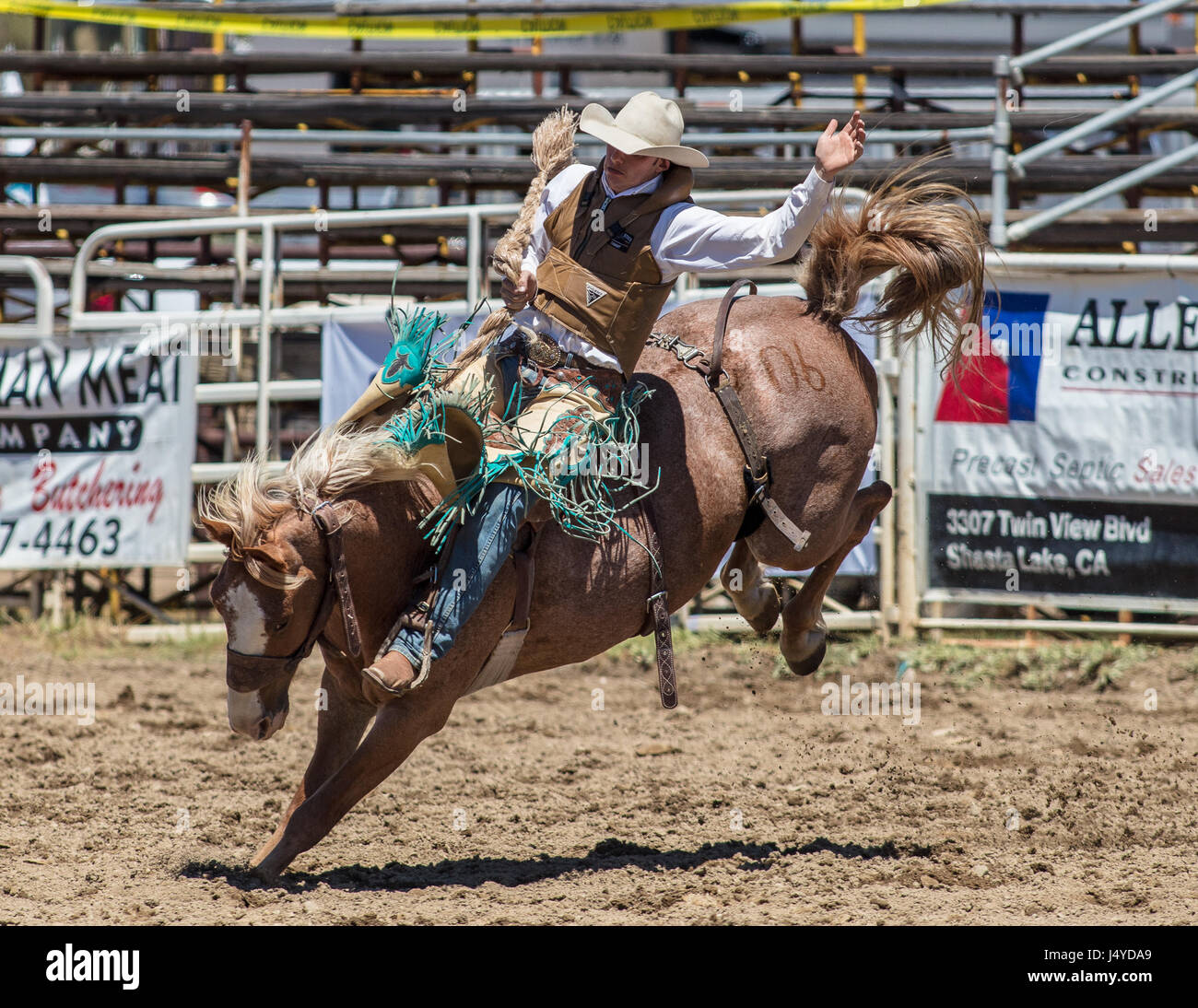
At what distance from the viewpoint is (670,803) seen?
14.9 feet

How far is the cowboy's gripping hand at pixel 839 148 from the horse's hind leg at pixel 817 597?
1.31 metres

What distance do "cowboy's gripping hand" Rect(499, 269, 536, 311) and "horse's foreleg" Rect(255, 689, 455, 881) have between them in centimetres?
108

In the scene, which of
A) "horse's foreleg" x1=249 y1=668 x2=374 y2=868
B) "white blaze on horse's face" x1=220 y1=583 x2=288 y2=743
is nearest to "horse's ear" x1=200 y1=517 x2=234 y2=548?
"white blaze on horse's face" x1=220 y1=583 x2=288 y2=743

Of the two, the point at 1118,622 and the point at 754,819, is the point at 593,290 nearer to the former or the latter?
the point at 754,819

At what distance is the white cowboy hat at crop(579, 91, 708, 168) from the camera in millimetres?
3520

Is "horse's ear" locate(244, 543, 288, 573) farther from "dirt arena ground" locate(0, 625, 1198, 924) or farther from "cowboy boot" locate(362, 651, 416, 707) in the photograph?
"dirt arena ground" locate(0, 625, 1198, 924)

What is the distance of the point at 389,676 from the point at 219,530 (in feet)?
1.88

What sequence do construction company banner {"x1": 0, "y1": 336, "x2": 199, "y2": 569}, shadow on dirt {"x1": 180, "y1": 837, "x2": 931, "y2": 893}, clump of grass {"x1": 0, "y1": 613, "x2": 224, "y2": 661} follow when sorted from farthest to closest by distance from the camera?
1. construction company banner {"x1": 0, "y1": 336, "x2": 199, "y2": 569}
2. clump of grass {"x1": 0, "y1": 613, "x2": 224, "y2": 661}
3. shadow on dirt {"x1": 180, "y1": 837, "x2": 931, "y2": 893}

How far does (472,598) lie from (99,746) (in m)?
2.49

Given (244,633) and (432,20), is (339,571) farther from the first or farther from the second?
(432,20)

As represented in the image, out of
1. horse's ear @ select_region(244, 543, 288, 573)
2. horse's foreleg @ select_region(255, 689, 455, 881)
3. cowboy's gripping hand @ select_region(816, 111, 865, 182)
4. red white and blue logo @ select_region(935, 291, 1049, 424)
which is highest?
cowboy's gripping hand @ select_region(816, 111, 865, 182)

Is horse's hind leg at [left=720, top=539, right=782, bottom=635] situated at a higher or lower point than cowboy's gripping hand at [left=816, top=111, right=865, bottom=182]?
lower

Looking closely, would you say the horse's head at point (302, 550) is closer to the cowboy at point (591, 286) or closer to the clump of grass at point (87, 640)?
the cowboy at point (591, 286)

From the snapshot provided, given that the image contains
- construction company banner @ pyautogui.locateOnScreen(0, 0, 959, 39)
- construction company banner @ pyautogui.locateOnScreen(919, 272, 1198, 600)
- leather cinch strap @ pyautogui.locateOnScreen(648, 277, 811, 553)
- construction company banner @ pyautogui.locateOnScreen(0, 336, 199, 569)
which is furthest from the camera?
construction company banner @ pyautogui.locateOnScreen(0, 0, 959, 39)
